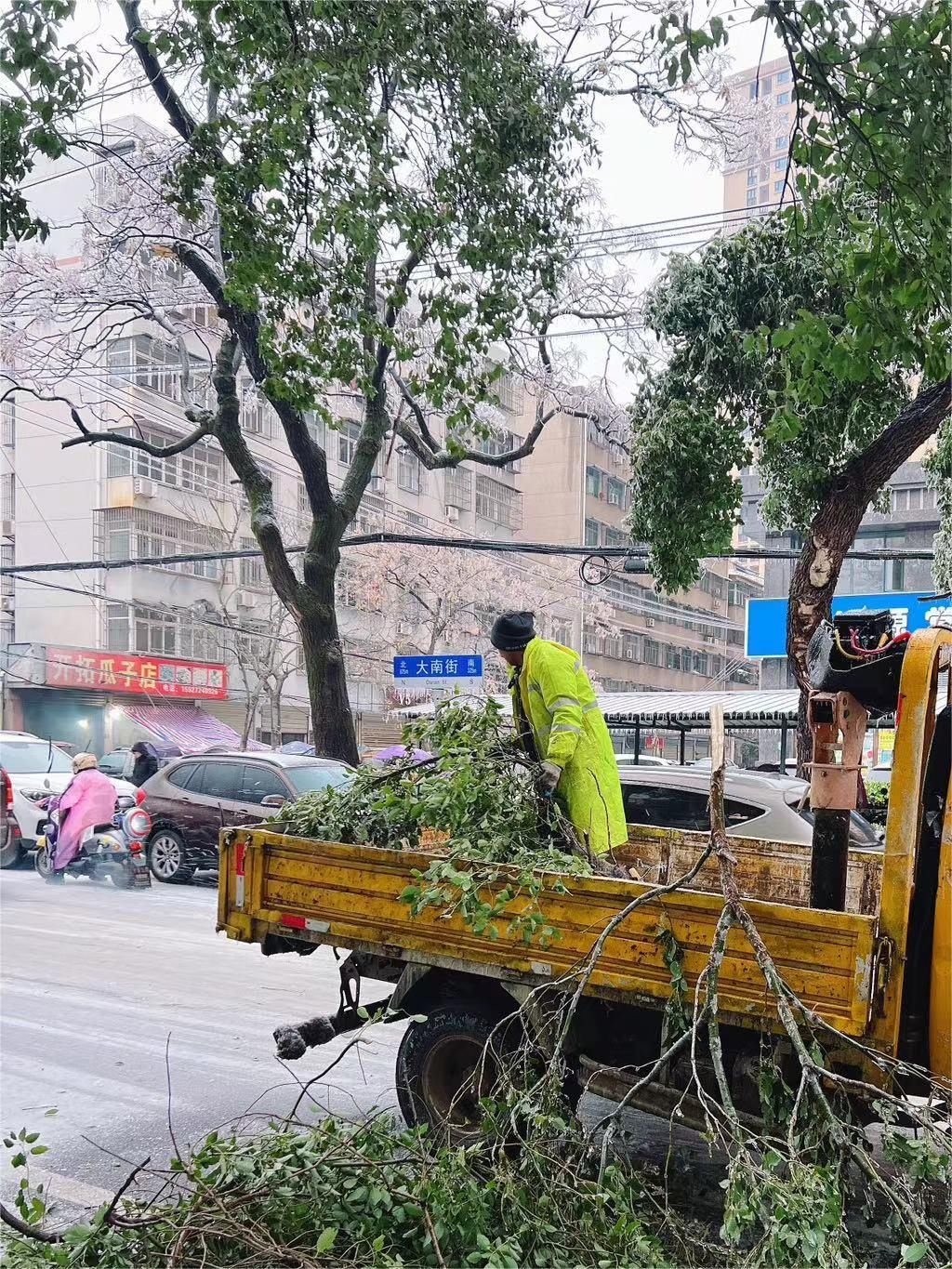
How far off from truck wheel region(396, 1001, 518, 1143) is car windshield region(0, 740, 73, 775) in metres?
11.7

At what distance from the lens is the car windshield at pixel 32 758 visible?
15.0 meters

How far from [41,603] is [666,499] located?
2561 cm

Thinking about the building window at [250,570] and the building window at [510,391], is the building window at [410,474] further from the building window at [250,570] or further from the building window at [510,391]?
the building window at [510,391]

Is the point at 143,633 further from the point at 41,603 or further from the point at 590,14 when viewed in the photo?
the point at 590,14

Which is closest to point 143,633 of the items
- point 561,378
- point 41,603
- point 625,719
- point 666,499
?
point 41,603

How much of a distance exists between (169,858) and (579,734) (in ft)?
30.4

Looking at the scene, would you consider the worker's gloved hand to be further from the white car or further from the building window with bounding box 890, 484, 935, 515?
the building window with bounding box 890, 484, 935, 515

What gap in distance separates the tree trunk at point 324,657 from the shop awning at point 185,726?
1768cm

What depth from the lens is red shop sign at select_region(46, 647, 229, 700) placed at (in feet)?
98.1

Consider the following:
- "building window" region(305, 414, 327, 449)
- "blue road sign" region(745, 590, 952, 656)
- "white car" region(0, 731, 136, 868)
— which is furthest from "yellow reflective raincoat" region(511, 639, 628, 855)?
"building window" region(305, 414, 327, 449)

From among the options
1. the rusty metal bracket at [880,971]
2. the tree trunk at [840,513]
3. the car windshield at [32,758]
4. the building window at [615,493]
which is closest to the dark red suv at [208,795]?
the car windshield at [32,758]

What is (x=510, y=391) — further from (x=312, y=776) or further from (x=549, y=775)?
(x=549, y=775)

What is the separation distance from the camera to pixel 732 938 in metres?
3.73

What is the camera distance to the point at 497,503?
42750 millimetres
